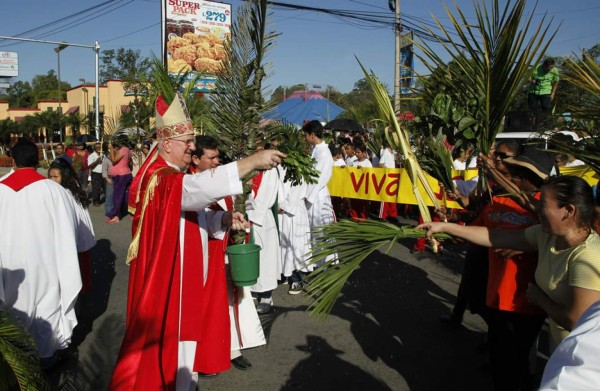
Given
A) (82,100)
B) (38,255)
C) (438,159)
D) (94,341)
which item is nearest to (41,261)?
(38,255)

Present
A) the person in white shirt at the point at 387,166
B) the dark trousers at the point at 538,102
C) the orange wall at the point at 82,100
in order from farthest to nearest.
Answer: the orange wall at the point at 82,100 < the person in white shirt at the point at 387,166 < the dark trousers at the point at 538,102

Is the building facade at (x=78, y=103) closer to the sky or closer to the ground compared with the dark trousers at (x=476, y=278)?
closer to the sky

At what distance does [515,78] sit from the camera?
2.51m

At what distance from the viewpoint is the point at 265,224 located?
6.00 m

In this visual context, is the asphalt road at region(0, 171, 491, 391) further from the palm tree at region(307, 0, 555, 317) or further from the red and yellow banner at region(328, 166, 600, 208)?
the red and yellow banner at region(328, 166, 600, 208)

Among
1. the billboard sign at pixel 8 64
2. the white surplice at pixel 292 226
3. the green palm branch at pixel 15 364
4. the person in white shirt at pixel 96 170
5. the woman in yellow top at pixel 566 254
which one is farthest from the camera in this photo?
the billboard sign at pixel 8 64

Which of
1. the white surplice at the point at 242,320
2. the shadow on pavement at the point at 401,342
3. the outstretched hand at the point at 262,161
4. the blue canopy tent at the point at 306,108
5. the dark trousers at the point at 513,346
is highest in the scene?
the blue canopy tent at the point at 306,108

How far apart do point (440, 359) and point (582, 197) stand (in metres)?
2.54

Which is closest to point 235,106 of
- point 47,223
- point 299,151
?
point 299,151

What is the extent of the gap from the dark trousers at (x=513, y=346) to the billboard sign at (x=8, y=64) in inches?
2208

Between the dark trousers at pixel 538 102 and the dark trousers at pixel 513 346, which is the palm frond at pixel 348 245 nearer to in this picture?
the dark trousers at pixel 513 346

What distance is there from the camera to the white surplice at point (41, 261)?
13.2 ft

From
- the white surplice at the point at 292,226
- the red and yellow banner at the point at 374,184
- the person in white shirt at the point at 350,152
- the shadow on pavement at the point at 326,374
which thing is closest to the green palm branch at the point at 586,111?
the shadow on pavement at the point at 326,374

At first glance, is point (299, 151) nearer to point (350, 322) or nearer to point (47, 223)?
point (350, 322)
